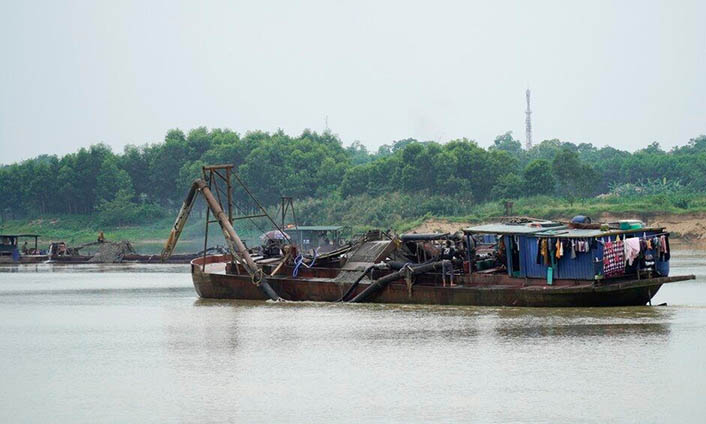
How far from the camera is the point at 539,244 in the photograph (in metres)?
31.7

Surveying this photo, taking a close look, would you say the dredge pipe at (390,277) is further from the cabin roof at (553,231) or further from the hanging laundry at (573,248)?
the hanging laundry at (573,248)

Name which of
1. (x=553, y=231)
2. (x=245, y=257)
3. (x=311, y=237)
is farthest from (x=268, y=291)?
(x=311, y=237)

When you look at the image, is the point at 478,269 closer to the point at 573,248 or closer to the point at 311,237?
the point at 573,248

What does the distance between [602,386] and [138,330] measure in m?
15.9

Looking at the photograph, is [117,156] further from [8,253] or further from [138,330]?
[138,330]

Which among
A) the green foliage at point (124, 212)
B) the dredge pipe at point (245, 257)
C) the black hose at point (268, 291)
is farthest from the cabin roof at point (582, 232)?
the green foliage at point (124, 212)

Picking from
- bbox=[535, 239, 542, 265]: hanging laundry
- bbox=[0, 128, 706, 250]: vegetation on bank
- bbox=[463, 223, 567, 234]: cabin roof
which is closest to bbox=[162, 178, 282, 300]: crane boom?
bbox=[463, 223, 567, 234]: cabin roof

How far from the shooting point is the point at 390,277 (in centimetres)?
3425

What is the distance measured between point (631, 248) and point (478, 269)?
5489 mm

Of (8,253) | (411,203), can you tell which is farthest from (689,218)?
(8,253)

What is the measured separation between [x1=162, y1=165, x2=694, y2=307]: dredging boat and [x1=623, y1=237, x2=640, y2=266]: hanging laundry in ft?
0.09

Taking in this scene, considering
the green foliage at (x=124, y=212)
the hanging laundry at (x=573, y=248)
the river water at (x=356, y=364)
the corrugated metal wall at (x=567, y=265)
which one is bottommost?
the river water at (x=356, y=364)

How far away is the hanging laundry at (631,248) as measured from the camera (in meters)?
30.7

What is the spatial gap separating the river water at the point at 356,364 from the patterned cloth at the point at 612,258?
1.24 metres
